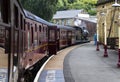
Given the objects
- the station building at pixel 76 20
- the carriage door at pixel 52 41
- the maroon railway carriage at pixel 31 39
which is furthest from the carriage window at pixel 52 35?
the station building at pixel 76 20

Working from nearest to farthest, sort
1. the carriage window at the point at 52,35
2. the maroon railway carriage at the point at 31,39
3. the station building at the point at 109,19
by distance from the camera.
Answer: the maroon railway carriage at the point at 31,39
the carriage window at the point at 52,35
the station building at the point at 109,19

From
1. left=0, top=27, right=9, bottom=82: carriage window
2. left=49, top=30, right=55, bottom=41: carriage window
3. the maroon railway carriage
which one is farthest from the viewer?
left=49, top=30, right=55, bottom=41: carriage window

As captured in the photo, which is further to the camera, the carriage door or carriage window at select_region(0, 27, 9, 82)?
the carriage door

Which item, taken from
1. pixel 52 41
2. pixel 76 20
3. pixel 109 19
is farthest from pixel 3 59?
pixel 76 20

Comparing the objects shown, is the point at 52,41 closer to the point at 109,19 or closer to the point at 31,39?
the point at 31,39

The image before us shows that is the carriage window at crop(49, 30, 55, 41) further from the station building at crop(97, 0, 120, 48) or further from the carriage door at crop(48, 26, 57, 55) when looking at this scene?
the station building at crop(97, 0, 120, 48)

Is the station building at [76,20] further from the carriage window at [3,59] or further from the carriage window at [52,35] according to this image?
the carriage window at [3,59]

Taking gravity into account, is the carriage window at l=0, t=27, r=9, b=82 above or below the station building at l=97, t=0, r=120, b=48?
below

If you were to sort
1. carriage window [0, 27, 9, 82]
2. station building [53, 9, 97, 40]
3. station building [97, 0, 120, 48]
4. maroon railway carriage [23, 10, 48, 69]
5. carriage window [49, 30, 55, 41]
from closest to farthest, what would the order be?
carriage window [0, 27, 9, 82]
maroon railway carriage [23, 10, 48, 69]
carriage window [49, 30, 55, 41]
station building [97, 0, 120, 48]
station building [53, 9, 97, 40]

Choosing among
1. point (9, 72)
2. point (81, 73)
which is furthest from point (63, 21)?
point (9, 72)

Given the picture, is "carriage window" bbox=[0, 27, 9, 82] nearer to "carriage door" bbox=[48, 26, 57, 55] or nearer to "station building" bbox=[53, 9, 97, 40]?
"carriage door" bbox=[48, 26, 57, 55]

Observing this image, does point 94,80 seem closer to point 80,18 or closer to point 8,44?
point 8,44

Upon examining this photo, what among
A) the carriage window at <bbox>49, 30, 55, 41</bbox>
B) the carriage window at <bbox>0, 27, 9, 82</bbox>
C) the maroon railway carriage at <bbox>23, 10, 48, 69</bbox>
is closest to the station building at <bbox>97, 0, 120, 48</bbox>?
the carriage window at <bbox>49, 30, 55, 41</bbox>

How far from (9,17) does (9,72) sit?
873 mm
